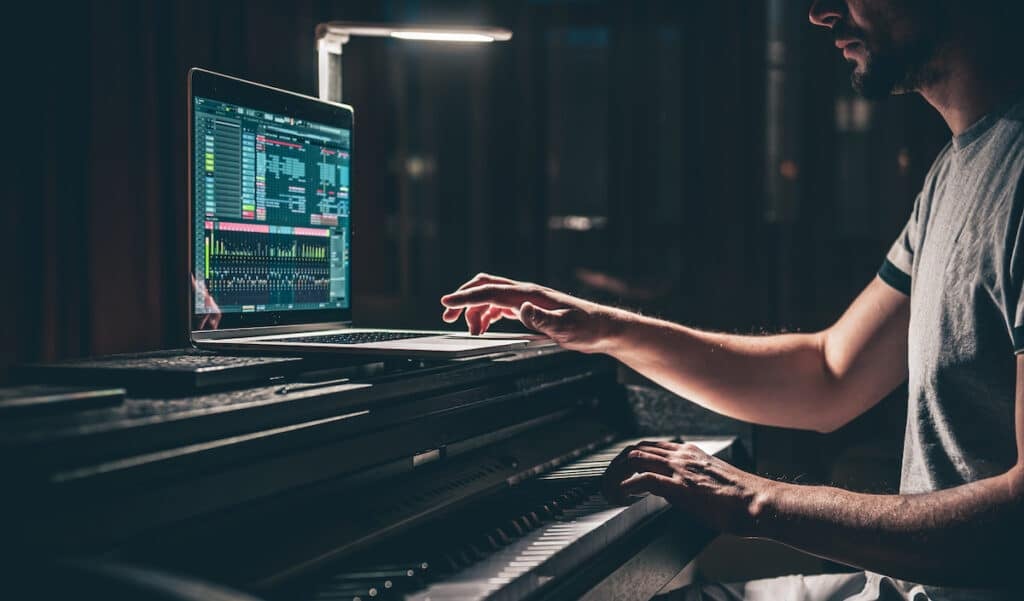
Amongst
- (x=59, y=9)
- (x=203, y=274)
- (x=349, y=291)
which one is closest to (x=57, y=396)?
(x=203, y=274)

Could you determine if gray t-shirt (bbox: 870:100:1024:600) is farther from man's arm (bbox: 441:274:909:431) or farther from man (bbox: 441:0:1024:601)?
man's arm (bbox: 441:274:909:431)

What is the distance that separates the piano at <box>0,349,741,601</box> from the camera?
0.67 meters

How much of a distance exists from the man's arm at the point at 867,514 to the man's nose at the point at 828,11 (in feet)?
2.24

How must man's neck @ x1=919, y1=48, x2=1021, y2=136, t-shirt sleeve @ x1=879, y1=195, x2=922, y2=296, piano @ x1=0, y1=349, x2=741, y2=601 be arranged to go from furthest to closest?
1. t-shirt sleeve @ x1=879, y1=195, x2=922, y2=296
2. man's neck @ x1=919, y1=48, x2=1021, y2=136
3. piano @ x1=0, y1=349, x2=741, y2=601

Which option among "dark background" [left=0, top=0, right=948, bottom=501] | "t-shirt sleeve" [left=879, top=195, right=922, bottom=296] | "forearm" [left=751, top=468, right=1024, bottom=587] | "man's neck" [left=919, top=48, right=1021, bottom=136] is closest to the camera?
"forearm" [left=751, top=468, right=1024, bottom=587]

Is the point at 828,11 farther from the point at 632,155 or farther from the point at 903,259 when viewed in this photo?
the point at 632,155

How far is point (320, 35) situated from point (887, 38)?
3.31 ft

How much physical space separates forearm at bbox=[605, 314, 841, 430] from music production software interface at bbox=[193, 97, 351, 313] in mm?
568

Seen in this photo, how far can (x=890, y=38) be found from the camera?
4.61 ft

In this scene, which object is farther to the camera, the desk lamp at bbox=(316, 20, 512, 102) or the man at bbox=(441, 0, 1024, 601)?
the desk lamp at bbox=(316, 20, 512, 102)

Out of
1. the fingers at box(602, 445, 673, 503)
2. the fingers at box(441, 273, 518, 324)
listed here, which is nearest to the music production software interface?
the fingers at box(441, 273, 518, 324)

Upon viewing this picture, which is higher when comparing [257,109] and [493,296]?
[257,109]

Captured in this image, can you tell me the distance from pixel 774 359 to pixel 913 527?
64cm

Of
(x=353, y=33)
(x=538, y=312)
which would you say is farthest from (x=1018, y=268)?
(x=353, y=33)
